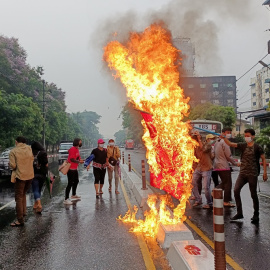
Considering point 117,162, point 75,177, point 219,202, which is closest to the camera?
point 219,202

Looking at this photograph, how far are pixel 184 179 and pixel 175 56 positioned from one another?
3.59 meters

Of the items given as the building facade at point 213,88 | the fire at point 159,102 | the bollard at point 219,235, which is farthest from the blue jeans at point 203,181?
the building facade at point 213,88

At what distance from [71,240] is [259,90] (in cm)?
11004

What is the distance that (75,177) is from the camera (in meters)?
10.2

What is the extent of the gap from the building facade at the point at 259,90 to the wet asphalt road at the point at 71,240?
97.4 meters

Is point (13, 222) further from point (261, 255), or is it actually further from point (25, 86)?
point (25, 86)

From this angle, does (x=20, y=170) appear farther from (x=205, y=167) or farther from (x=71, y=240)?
(x=205, y=167)

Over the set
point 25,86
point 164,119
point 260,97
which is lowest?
point 164,119

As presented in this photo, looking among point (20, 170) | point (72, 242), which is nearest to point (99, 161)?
point (20, 170)

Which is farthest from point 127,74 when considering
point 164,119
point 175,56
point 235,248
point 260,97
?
point 260,97

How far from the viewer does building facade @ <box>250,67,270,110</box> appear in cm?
9960

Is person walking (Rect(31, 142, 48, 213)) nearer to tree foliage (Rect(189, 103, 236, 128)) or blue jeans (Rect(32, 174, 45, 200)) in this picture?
blue jeans (Rect(32, 174, 45, 200))

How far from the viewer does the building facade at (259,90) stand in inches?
3921

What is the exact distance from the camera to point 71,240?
6016 mm
